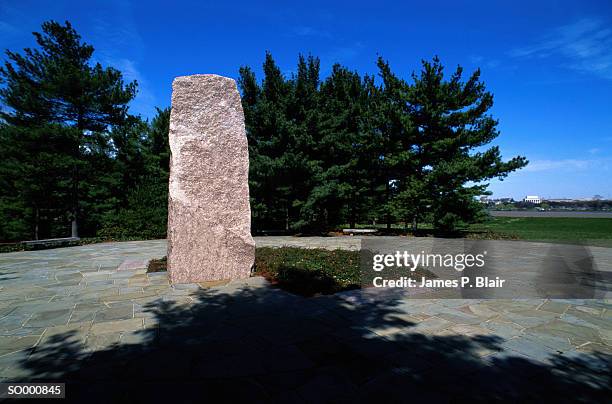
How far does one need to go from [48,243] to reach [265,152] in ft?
33.2

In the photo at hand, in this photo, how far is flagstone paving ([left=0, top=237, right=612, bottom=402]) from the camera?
243cm

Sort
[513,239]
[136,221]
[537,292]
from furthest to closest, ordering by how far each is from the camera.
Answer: [136,221], [513,239], [537,292]

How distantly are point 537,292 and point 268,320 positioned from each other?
183 inches

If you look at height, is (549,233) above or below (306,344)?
above

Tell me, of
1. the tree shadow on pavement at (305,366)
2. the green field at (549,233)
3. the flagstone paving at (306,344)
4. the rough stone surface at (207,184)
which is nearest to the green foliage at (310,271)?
the flagstone paving at (306,344)

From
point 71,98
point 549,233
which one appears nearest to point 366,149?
point 549,233

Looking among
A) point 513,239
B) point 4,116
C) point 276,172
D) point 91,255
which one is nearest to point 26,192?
point 4,116

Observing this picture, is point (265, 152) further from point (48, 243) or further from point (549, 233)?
point (549, 233)

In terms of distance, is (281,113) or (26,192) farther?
(281,113)

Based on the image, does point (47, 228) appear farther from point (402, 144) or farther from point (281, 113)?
point (402, 144)

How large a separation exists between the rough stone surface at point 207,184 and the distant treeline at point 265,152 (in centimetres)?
877

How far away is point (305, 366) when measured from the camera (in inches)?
106

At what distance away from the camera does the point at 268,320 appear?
3.86m

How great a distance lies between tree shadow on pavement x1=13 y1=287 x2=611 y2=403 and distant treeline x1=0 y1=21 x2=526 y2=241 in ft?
38.3
